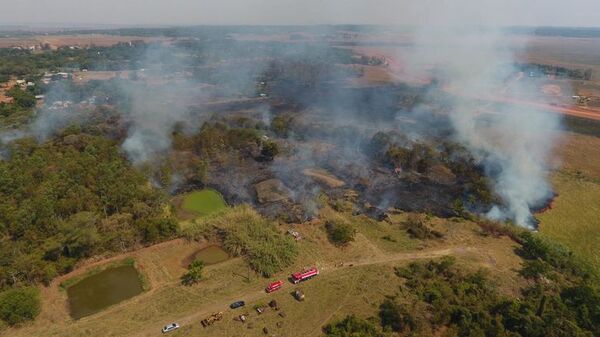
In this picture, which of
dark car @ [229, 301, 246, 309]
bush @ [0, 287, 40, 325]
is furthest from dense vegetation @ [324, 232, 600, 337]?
bush @ [0, 287, 40, 325]

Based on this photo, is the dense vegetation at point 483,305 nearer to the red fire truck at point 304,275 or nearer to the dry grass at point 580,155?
the red fire truck at point 304,275

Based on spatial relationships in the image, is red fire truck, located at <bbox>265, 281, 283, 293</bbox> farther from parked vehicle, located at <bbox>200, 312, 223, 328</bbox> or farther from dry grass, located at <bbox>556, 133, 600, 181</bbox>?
dry grass, located at <bbox>556, 133, 600, 181</bbox>

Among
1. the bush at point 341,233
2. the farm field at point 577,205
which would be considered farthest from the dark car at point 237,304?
the farm field at point 577,205

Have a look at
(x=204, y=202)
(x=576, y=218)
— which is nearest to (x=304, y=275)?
(x=204, y=202)

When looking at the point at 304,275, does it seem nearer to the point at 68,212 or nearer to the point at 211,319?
the point at 211,319

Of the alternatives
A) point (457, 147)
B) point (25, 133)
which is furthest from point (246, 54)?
point (457, 147)

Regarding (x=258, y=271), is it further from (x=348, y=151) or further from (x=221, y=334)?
(x=348, y=151)
